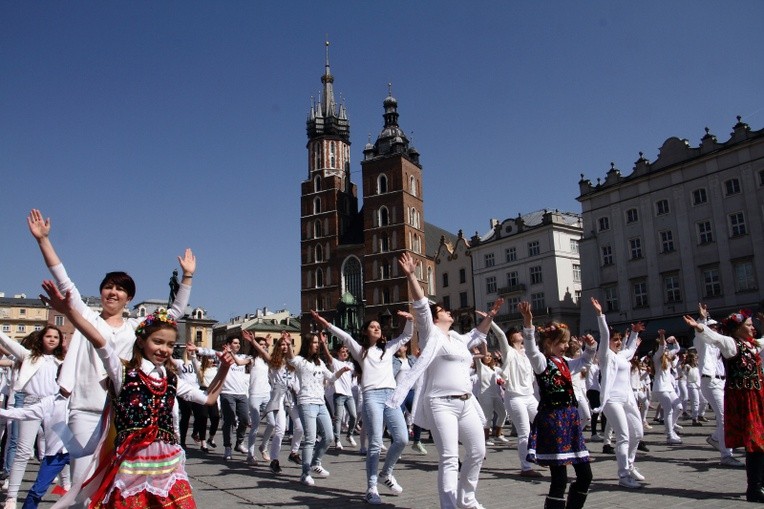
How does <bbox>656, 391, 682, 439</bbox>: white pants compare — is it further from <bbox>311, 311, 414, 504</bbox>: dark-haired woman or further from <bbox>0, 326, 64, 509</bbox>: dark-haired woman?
<bbox>0, 326, 64, 509</bbox>: dark-haired woman

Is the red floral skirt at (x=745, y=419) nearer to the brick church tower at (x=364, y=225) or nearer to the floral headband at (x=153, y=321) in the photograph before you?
the floral headband at (x=153, y=321)

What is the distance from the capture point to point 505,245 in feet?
194

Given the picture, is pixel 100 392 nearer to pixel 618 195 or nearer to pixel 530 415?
pixel 530 415

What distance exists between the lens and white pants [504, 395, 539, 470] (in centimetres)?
938

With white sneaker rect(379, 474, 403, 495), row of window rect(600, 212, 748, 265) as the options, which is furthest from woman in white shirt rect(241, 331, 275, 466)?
row of window rect(600, 212, 748, 265)

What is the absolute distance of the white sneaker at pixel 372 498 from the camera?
723 centimetres

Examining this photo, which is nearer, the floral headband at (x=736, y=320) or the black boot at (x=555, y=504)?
the black boot at (x=555, y=504)

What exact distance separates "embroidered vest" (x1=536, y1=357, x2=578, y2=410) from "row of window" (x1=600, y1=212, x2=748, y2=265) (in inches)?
1500

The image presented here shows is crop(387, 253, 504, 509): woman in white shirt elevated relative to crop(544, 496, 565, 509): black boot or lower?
elevated

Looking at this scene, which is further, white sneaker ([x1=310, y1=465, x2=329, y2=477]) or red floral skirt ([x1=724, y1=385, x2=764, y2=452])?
white sneaker ([x1=310, y1=465, x2=329, y2=477])

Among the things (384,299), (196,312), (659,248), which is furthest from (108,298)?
(196,312)

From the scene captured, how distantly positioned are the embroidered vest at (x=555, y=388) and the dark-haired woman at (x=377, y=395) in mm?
1933

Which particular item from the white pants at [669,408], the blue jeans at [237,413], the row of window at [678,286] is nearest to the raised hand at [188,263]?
the blue jeans at [237,413]

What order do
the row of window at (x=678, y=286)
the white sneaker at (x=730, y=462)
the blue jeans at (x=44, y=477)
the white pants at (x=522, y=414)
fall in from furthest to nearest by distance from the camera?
1. the row of window at (x=678, y=286)
2. the white pants at (x=522, y=414)
3. the white sneaker at (x=730, y=462)
4. the blue jeans at (x=44, y=477)
